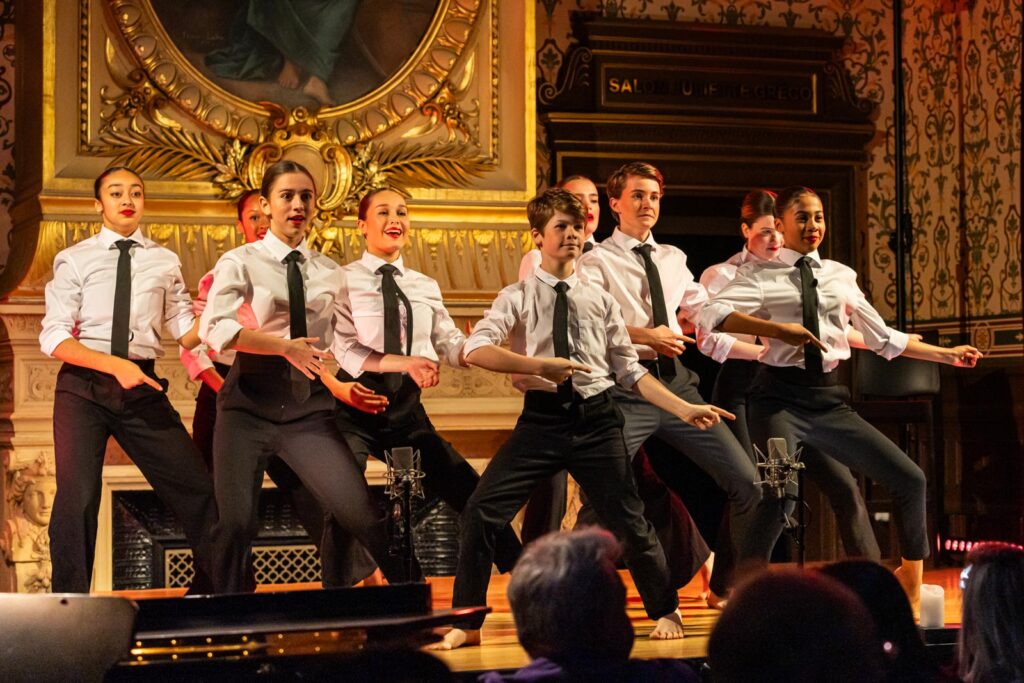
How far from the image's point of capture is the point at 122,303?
4754mm

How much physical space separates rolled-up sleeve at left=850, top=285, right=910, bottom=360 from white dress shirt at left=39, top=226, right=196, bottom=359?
2.40 m

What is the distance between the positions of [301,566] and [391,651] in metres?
4.08

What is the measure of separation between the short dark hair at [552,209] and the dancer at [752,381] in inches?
39.1

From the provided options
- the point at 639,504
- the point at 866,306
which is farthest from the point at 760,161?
the point at 639,504

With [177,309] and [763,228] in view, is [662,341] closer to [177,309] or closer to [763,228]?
[763,228]

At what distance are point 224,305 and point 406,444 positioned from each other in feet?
2.63

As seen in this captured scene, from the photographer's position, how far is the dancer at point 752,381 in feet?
16.1

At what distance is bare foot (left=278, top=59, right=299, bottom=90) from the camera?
648 centimetres

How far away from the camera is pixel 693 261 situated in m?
Answer: 7.69

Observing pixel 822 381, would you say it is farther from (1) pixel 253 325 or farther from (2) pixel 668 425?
(1) pixel 253 325

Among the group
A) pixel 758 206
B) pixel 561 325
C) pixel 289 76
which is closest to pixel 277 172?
pixel 561 325

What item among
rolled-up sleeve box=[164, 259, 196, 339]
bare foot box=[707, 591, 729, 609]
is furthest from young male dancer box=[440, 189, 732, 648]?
rolled-up sleeve box=[164, 259, 196, 339]

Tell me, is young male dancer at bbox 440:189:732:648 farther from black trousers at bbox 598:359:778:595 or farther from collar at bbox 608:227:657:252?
collar at bbox 608:227:657:252

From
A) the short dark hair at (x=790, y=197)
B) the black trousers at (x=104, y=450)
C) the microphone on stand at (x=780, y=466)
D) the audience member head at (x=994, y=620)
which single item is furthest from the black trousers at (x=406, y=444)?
the audience member head at (x=994, y=620)
